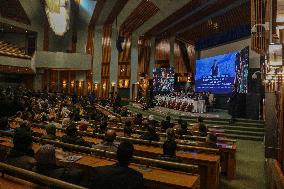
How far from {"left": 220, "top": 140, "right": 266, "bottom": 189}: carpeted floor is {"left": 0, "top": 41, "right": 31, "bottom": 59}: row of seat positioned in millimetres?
17700

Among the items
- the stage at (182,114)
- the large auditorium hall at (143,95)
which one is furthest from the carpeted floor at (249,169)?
the stage at (182,114)

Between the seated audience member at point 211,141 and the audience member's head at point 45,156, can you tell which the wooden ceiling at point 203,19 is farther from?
the audience member's head at point 45,156

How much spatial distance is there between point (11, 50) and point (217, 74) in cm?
1535

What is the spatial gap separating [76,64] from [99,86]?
2571 millimetres

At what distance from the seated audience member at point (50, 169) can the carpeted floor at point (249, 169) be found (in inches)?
131

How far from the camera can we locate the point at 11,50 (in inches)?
901

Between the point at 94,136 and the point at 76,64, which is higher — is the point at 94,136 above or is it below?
below

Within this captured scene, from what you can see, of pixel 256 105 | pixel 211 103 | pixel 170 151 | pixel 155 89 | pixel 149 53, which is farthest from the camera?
pixel 149 53

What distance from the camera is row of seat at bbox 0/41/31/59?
70.6 ft

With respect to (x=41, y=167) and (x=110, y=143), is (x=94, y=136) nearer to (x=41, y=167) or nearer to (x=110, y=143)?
(x=110, y=143)

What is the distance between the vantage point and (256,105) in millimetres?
13086

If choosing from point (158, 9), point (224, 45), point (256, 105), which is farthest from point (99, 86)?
point (256, 105)

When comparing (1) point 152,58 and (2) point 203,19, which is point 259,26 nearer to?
(2) point 203,19

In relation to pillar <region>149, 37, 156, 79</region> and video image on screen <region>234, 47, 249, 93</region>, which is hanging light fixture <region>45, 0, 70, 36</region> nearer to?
pillar <region>149, 37, 156, 79</region>
